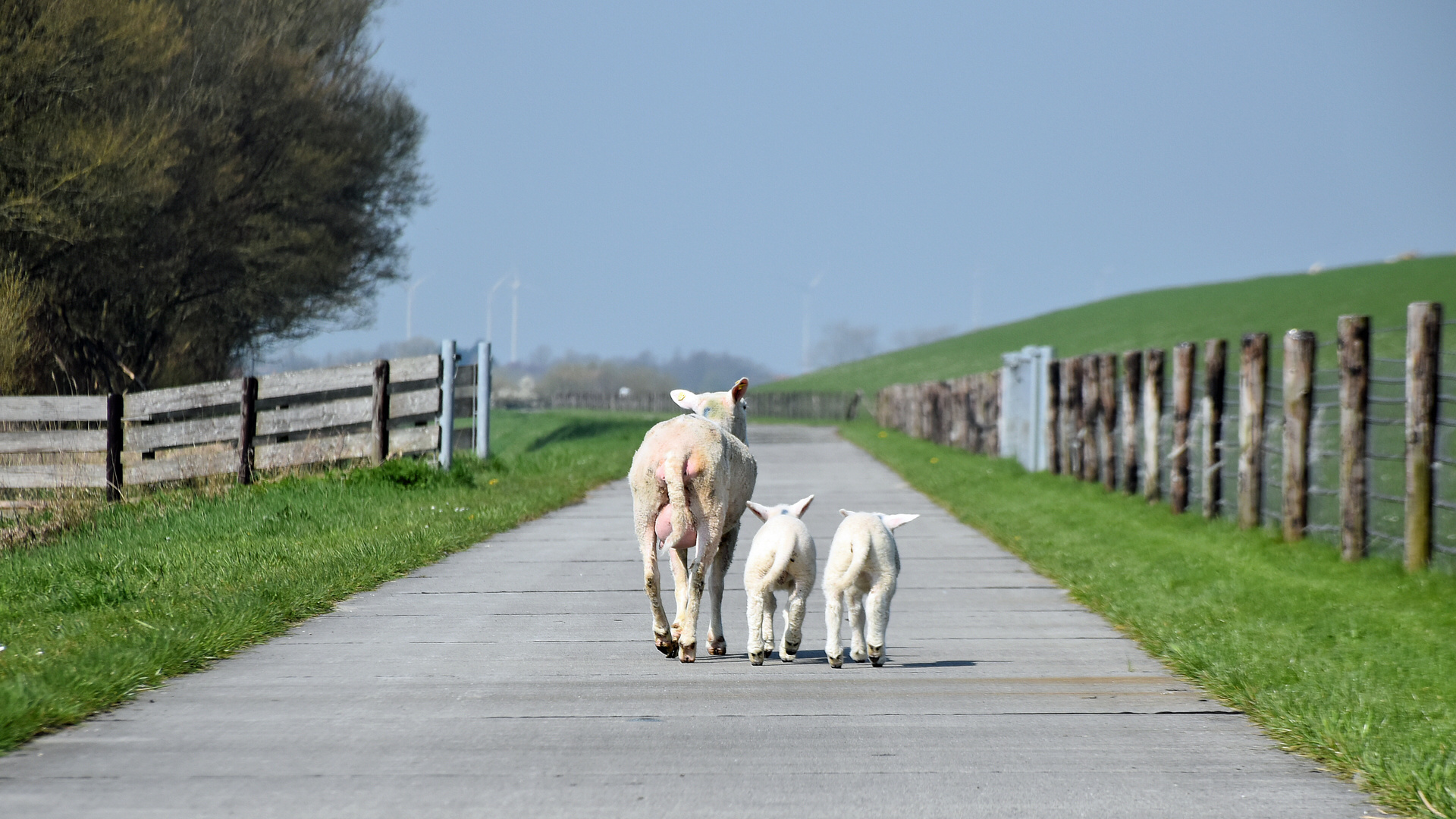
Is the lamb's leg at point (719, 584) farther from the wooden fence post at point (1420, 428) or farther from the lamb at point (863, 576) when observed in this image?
the wooden fence post at point (1420, 428)

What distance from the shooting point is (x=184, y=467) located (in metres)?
19.4

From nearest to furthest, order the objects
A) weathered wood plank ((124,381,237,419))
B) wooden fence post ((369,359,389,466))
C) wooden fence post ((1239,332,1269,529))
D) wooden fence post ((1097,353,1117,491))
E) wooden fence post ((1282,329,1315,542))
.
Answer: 1. wooden fence post ((1282,329,1315,542))
2. wooden fence post ((1239,332,1269,529))
3. weathered wood plank ((124,381,237,419))
4. wooden fence post ((1097,353,1117,491))
5. wooden fence post ((369,359,389,466))

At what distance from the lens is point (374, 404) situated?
66.8 ft

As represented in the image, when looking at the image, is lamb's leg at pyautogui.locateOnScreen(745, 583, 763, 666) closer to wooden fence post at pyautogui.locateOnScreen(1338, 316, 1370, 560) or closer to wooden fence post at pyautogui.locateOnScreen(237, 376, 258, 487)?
wooden fence post at pyautogui.locateOnScreen(1338, 316, 1370, 560)

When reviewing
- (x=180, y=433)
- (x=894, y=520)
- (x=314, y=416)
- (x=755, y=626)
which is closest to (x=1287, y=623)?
(x=894, y=520)

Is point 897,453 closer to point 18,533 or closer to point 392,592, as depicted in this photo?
point 18,533

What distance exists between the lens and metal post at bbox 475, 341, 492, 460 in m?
22.6

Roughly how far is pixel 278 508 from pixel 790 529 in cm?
942

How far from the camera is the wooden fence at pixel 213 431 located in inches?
750

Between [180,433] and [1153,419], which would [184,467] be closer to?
[180,433]

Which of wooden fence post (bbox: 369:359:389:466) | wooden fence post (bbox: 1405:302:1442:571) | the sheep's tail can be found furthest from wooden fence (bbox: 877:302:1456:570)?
wooden fence post (bbox: 369:359:389:466)

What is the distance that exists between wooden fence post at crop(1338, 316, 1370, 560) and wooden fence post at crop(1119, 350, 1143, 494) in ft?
18.9

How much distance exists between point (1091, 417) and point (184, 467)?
1263cm

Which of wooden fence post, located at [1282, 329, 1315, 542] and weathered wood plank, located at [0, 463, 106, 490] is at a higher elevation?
wooden fence post, located at [1282, 329, 1315, 542]
